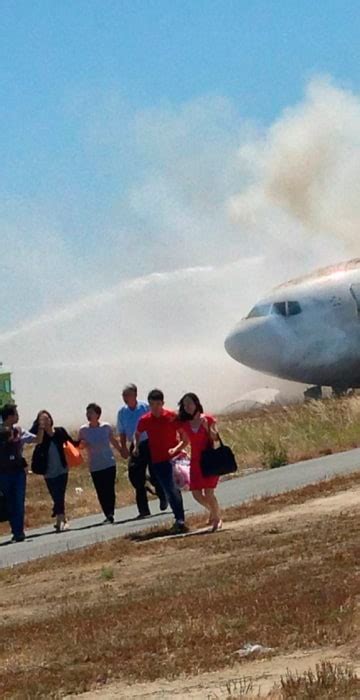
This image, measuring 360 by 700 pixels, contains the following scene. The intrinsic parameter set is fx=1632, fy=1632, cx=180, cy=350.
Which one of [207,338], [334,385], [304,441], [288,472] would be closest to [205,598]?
[288,472]

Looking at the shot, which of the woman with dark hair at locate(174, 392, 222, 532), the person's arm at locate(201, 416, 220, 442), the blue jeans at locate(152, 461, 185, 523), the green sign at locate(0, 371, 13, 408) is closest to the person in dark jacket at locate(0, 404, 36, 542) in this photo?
the blue jeans at locate(152, 461, 185, 523)

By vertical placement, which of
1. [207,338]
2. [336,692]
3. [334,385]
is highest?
[207,338]

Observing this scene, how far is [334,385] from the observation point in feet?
153

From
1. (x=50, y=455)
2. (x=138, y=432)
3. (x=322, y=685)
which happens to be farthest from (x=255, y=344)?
(x=322, y=685)

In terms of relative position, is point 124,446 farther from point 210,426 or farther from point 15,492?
point 210,426

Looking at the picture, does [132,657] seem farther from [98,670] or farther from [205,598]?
[205,598]

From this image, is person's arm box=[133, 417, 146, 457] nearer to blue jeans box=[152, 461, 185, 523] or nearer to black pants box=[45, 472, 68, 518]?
blue jeans box=[152, 461, 185, 523]

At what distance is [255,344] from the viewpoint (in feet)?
148

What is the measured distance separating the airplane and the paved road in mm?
17846

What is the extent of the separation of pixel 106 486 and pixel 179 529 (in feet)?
9.55

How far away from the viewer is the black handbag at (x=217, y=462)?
54.7 feet

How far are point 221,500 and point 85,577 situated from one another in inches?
249

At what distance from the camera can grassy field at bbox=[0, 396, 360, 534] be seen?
83.2 ft

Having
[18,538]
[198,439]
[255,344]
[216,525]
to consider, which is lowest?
[216,525]
